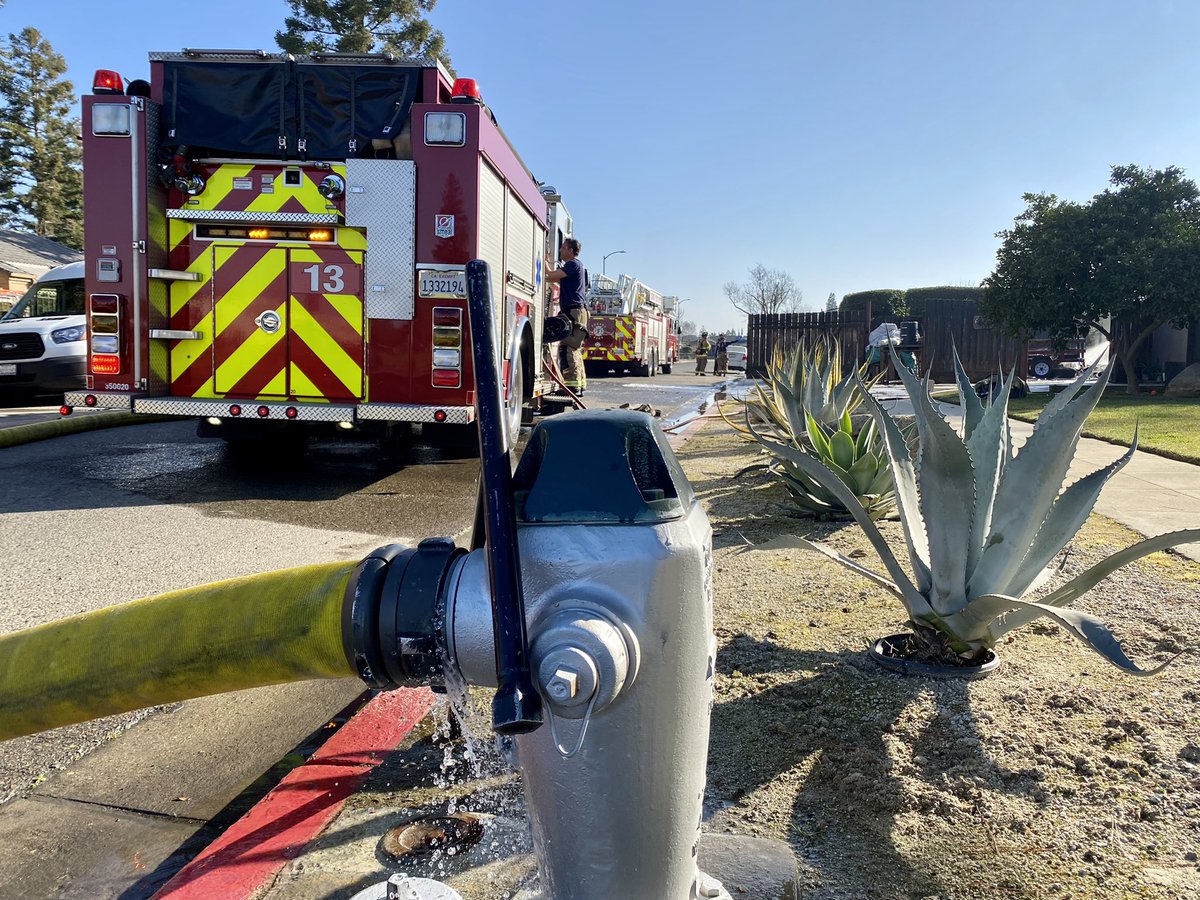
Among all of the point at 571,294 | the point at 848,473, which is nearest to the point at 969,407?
the point at 848,473

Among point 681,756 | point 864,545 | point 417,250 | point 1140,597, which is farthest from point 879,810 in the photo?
point 417,250

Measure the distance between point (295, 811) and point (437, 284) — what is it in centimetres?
500

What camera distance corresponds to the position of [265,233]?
686cm

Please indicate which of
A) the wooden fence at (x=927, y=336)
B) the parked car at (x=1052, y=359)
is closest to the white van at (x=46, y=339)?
the wooden fence at (x=927, y=336)

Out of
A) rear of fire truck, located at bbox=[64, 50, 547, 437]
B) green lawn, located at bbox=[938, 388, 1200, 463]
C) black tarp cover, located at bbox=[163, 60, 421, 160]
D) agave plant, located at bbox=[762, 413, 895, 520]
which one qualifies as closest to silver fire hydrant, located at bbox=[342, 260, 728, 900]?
agave plant, located at bbox=[762, 413, 895, 520]

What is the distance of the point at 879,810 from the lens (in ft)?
7.12

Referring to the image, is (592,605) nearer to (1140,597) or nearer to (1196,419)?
(1140,597)

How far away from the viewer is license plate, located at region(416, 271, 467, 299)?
6738 mm

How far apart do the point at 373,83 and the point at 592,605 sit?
6.54 m

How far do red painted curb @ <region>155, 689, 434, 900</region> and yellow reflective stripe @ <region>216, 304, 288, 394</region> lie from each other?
459 centimetres

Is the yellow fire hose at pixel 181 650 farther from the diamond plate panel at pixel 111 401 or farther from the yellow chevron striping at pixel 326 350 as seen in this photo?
the diamond plate panel at pixel 111 401

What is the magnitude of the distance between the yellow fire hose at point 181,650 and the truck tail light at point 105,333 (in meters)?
5.76

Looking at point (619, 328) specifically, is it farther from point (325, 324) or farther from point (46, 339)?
point (325, 324)

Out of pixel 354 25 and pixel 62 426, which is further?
pixel 354 25
